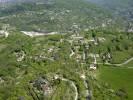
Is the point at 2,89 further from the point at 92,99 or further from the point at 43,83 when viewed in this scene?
the point at 92,99

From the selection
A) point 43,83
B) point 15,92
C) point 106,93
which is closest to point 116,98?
point 106,93

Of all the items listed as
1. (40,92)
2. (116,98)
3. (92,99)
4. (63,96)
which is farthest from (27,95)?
(116,98)

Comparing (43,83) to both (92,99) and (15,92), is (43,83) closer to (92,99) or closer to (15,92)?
(15,92)

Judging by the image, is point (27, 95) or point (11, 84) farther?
point (11, 84)

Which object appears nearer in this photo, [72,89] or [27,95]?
[27,95]

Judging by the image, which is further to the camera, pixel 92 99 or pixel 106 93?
pixel 106 93

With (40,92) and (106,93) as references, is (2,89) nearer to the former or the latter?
(40,92)

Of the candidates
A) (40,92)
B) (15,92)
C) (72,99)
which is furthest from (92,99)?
(15,92)
